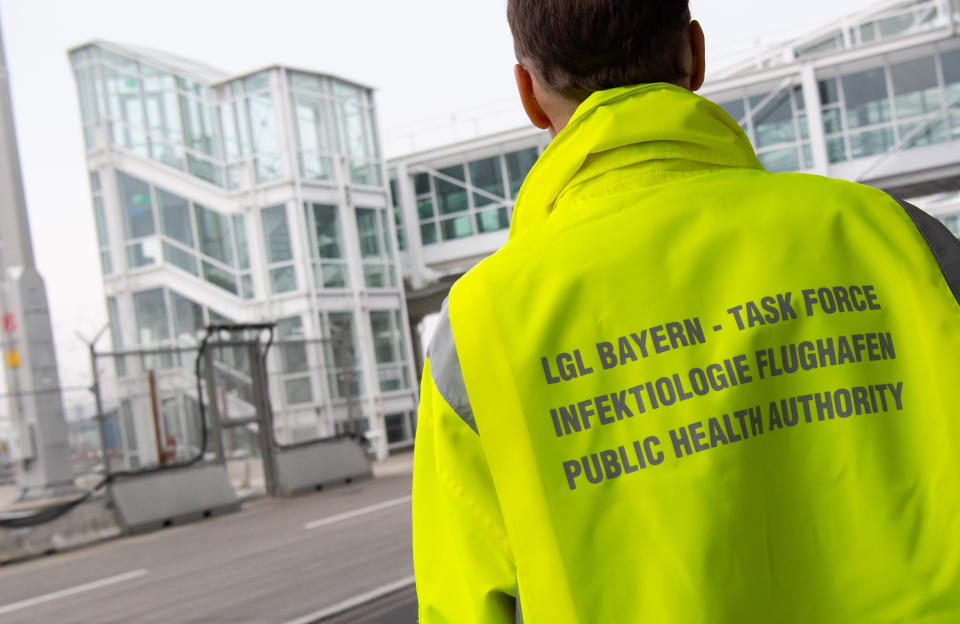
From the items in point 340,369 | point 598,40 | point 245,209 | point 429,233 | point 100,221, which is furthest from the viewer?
point 429,233

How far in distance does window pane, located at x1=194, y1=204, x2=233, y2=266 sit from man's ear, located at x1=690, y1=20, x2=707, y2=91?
1053 inches

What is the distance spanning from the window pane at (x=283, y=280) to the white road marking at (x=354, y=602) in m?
19.2

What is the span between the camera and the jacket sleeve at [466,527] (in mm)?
1244

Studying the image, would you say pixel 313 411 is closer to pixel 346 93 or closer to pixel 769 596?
pixel 346 93

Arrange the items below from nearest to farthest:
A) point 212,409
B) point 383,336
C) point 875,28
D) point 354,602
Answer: point 354,602
point 212,409
point 383,336
point 875,28

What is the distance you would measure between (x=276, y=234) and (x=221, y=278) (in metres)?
2.07

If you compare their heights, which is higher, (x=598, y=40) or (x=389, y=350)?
(x=598, y=40)

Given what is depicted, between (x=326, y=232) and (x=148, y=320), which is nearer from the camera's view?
(x=326, y=232)

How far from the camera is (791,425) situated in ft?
4.07

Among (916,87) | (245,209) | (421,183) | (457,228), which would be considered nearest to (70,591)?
(245,209)

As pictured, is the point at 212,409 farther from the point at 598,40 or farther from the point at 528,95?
the point at 598,40

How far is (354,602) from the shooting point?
720cm

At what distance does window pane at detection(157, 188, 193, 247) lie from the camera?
27.8 m

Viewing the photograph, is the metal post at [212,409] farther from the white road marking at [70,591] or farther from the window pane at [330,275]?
the window pane at [330,275]
